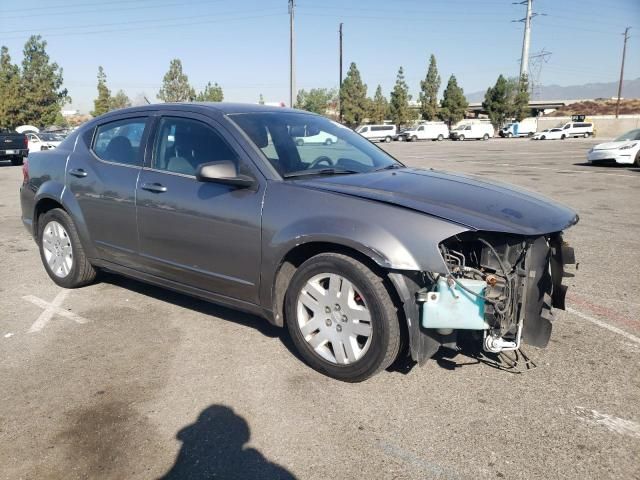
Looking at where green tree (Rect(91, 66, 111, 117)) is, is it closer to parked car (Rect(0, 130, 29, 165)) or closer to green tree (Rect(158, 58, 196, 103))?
green tree (Rect(158, 58, 196, 103))

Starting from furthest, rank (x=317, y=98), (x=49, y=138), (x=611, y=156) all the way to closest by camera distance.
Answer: (x=317, y=98)
(x=49, y=138)
(x=611, y=156)

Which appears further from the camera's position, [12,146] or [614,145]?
[12,146]

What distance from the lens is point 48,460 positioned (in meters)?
2.57

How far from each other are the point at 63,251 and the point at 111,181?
3.81ft

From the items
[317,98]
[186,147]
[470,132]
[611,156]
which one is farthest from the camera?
[317,98]

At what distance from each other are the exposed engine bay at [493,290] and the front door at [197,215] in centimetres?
121

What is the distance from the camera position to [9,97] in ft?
157

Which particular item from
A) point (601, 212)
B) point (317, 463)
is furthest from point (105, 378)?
point (601, 212)

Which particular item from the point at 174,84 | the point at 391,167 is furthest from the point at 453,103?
the point at 391,167

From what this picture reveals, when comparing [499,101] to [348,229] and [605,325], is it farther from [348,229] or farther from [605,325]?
[348,229]

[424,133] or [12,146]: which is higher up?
[424,133]

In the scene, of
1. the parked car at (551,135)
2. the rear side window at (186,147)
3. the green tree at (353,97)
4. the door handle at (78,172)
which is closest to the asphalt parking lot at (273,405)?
the door handle at (78,172)

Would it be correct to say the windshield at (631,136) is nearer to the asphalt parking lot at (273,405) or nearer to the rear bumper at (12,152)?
the asphalt parking lot at (273,405)

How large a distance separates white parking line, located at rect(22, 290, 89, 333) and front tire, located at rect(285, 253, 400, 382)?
2095 millimetres
